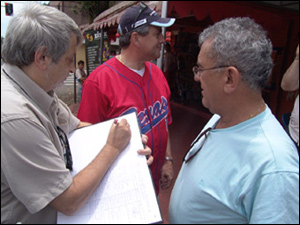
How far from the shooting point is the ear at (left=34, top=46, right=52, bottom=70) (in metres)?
0.92

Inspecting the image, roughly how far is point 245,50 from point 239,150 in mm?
416

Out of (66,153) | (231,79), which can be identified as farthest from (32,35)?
(231,79)

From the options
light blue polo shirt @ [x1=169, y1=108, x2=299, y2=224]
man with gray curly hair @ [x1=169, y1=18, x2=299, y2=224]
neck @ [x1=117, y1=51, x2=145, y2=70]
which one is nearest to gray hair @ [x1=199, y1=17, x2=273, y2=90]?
man with gray curly hair @ [x1=169, y1=18, x2=299, y2=224]

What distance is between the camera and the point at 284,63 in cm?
549

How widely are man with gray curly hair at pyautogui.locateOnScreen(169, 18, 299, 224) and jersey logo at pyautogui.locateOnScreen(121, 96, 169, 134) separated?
0.74 m

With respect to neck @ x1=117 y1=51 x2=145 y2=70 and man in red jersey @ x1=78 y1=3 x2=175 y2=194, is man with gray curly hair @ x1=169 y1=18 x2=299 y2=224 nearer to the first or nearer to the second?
man in red jersey @ x1=78 y1=3 x2=175 y2=194

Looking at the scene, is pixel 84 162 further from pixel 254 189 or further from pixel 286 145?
pixel 286 145

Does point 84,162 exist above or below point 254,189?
below

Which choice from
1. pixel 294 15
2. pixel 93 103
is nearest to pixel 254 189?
pixel 93 103

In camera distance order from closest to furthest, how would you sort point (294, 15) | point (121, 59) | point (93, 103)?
point (93, 103) < point (121, 59) < point (294, 15)

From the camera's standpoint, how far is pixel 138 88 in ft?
5.91

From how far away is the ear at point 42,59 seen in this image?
0.92 meters

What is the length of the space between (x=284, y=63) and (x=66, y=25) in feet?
19.5

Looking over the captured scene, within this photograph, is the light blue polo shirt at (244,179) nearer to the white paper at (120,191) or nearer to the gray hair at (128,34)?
the white paper at (120,191)
